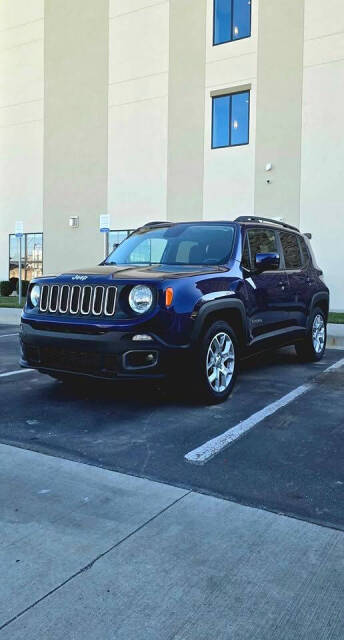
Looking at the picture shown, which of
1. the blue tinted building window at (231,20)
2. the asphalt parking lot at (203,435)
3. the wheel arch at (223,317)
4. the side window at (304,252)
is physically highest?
the blue tinted building window at (231,20)

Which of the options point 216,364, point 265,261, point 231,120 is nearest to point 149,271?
point 216,364

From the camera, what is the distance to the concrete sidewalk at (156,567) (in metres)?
2.18

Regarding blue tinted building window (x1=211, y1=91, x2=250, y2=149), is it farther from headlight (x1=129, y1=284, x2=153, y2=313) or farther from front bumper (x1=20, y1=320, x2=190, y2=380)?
front bumper (x1=20, y1=320, x2=190, y2=380)

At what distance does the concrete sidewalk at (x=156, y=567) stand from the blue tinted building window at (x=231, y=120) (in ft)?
53.7

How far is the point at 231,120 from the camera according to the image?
18312mm

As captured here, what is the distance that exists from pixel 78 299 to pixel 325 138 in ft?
44.4

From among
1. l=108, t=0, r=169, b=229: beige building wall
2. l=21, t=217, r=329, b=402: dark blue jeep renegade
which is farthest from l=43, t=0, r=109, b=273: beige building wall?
l=21, t=217, r=329, b=402: dark blue jeep renegade

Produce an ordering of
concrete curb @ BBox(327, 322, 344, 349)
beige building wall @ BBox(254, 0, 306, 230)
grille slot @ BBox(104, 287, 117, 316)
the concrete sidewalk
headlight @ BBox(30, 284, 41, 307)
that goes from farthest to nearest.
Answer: beige building wall @ BBox(254, 0, 306, 230) → concrete curb @ BBox(327, 322, 344, 349) → headlight @ BBox(30, 284, 41, 307) → grille slot @ BBox(104, 287, 117, 316) → the concrete sidewalk

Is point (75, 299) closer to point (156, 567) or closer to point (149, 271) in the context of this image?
point (149, 271)

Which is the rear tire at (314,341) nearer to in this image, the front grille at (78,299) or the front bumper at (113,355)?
the front bumper at (113,355)

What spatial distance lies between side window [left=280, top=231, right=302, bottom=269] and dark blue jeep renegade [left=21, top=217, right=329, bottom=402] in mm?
325

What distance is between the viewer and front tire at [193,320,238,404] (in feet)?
17.0

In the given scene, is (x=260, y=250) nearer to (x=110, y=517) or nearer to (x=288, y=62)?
(x=110, y=517)

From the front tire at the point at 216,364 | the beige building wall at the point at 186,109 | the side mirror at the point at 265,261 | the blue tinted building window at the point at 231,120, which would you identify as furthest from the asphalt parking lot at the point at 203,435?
the beige building wall at the point at 186,109
